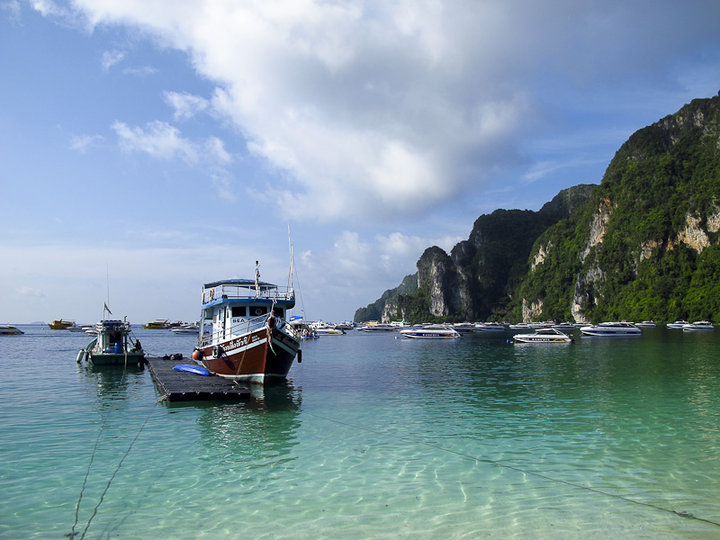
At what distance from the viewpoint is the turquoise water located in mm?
8664

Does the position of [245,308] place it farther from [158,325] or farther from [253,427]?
[158,325]

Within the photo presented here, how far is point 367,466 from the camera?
1200cm

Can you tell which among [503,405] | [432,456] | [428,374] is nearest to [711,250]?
[428,374]

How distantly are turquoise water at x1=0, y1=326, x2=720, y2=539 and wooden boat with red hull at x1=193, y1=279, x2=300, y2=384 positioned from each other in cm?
381

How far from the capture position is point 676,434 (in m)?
15.0

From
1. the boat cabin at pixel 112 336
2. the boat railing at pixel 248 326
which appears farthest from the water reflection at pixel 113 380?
the boat railing at pixel 248 326

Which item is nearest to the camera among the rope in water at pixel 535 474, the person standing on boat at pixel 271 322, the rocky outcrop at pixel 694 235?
the rope in water at pixel 535 474

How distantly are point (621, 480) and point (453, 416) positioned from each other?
831 centimetres

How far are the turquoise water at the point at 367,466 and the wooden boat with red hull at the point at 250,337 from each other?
3.81m

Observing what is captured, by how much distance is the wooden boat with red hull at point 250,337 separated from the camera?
26750 millimetres

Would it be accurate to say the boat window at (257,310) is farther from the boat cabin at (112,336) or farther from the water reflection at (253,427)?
the boat cabin at (112,336)

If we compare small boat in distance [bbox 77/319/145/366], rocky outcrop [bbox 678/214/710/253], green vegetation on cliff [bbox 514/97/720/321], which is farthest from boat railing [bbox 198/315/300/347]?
rocky outcrop [bbox 678/214/710/253]

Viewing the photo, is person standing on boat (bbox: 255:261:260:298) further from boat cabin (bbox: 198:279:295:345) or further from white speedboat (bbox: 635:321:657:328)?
white speedboat (bbox: 635:321:657:328)

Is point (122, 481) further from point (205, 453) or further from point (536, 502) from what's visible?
point (536, 502)
